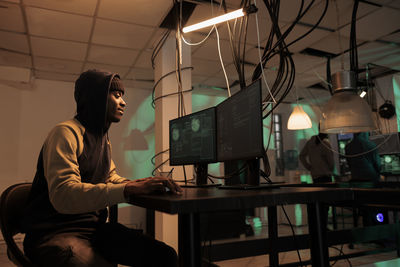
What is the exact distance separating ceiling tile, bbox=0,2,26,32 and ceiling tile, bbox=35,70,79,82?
1.38 m

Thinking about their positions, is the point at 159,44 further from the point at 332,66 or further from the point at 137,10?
the point at 332,66

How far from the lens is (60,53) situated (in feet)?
12.7

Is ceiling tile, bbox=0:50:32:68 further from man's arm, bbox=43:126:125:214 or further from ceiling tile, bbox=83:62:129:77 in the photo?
man's arm, bbox=43:126:125:214

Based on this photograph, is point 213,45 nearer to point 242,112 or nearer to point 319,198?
point 242,112

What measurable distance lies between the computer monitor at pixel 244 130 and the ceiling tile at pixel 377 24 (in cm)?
273

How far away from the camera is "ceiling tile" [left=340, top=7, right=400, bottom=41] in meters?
3.24

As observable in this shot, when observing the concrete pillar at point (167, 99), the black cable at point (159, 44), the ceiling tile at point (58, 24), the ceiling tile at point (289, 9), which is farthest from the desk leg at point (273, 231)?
the ceiling tile at point (58, 24)

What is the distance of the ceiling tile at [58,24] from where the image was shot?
295cm

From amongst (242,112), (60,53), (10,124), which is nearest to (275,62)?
(60,53)

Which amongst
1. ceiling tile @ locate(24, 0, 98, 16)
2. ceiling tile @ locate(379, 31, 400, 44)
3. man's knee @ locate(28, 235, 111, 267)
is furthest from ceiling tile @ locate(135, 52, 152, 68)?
man's knee @ locate(28, 235, 111, 267)

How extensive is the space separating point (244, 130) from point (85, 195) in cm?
69

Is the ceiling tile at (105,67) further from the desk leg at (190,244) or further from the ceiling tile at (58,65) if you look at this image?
the desk leg at (190,244)

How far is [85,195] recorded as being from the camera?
1042 millimetres

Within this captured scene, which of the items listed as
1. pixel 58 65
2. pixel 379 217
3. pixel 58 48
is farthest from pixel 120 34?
pixel 379 217
